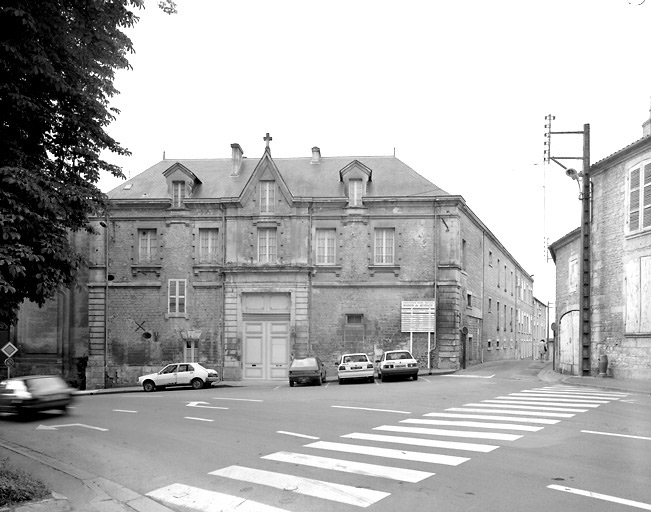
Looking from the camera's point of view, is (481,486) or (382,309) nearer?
(481,486)

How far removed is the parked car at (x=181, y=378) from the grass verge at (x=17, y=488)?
22.1m

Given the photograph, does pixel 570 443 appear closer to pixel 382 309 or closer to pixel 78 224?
pixel 78 224

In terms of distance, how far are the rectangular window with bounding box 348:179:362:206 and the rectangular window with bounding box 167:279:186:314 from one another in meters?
10.2

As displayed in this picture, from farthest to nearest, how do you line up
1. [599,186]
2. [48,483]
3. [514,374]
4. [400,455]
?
[514,374]
[599,186]
[400,455]
[48,483]

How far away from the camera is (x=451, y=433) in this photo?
12.0m

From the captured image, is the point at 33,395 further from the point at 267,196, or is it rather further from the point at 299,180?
the point at 299,180

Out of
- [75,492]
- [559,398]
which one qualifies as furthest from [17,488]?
[559,398]

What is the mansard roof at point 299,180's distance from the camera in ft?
115

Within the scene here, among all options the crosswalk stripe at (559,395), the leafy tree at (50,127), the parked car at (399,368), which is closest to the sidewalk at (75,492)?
the leafy tree at (50,127)

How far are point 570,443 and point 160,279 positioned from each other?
91.3ft

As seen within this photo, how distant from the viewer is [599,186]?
90.2 feet

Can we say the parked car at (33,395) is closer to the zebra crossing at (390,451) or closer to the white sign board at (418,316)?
the zebra crossing at (390,451)

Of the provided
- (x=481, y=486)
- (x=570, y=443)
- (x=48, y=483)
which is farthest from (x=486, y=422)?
(x=48, y=483)

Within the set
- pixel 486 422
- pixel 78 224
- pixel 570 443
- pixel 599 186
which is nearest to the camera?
pixel 570 443
